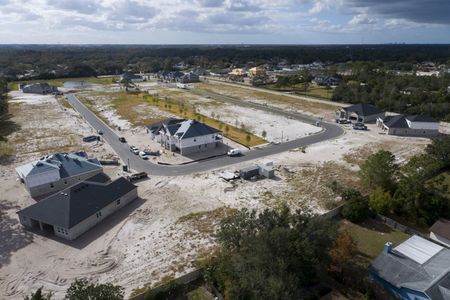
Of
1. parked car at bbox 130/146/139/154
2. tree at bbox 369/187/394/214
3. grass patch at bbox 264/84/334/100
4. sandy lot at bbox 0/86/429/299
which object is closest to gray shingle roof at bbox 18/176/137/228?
sandy lot at bbox 0/86/429/299

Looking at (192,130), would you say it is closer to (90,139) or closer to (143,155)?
(143,155)

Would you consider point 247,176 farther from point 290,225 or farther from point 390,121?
point 390,121

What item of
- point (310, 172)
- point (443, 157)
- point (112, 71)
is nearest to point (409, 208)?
point (310, 172)

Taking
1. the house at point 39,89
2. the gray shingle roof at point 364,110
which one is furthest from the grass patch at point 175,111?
the gray shingle roof at point 364,110

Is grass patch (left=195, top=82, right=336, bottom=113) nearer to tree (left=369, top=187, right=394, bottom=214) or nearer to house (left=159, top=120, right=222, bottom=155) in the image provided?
house (left=159, top=120, right=222, bottom=155)

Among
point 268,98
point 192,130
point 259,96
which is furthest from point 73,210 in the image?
point 259,96

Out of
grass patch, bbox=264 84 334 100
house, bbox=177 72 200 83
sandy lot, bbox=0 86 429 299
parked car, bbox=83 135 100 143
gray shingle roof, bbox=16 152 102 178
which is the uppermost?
house, bbox=177 72 200 83

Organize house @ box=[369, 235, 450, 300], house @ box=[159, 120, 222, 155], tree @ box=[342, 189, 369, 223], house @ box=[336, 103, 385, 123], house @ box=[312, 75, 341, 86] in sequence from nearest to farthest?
house @ box=[369, 235, 450, 300] → tree @ box=[342, 189, 369, 223] → house @ box=[159, 120, 222, 155] → house @ box=[336, 103, 385, 123] → house @ box=[312, 75, 341, 86]
